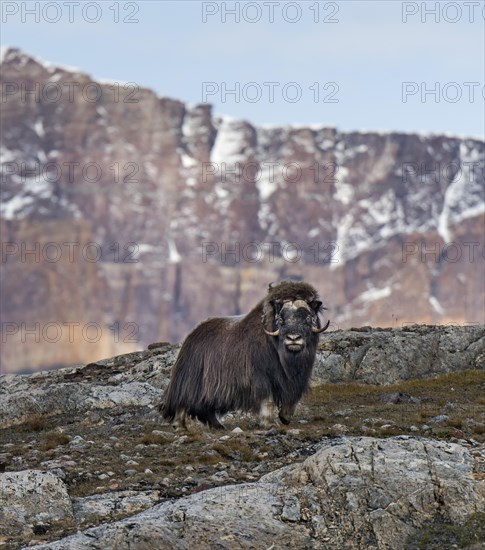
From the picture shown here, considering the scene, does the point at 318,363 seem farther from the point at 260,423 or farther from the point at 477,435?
the point at 477,435

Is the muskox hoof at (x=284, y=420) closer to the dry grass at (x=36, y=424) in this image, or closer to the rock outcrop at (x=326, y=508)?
the dry grass at (x=36, y=424)

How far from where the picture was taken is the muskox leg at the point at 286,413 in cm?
2622

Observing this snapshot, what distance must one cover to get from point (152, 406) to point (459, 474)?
15.9 metres

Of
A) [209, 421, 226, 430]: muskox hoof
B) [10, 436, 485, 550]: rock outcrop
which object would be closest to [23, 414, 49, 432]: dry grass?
[209, 421, 226, 430]: muskox hoof

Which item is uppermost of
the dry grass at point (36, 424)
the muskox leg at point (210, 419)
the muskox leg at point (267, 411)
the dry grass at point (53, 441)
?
the muskox leg at point (267, 411)

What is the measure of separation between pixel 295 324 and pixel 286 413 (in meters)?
Answer: 2.29

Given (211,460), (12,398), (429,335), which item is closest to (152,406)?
(12,398)

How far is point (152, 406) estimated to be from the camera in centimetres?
3216

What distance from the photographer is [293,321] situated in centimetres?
2570

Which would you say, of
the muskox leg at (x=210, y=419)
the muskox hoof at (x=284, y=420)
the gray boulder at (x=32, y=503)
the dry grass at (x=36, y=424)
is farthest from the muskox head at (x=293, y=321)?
the dry grass at (x=36, y=424)

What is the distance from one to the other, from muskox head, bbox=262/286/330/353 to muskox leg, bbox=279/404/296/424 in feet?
5.02

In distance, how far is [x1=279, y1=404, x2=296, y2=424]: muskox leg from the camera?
26.2 meters

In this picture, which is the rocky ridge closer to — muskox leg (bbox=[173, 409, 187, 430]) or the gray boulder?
the gray boulder

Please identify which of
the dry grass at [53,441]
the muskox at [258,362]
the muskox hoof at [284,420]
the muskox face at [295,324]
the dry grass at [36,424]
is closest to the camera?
the dry grass at [53,441]
